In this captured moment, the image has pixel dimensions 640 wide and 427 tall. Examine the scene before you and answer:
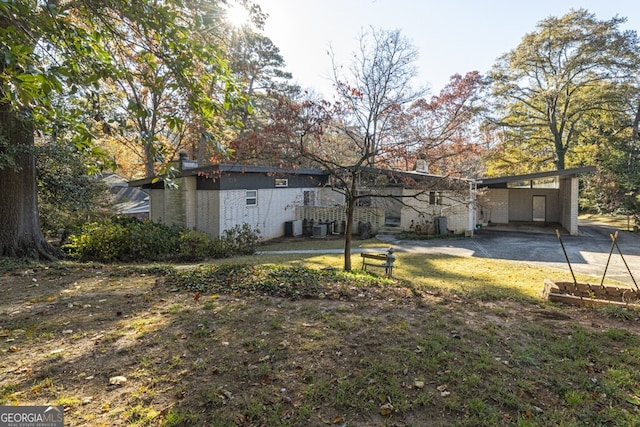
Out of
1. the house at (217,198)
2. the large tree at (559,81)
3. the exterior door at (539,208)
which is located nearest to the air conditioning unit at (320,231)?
the house at (217,198)

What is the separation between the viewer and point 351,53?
10031mm

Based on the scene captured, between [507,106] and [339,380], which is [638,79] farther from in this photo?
[339,380]

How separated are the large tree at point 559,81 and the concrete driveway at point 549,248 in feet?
31.6

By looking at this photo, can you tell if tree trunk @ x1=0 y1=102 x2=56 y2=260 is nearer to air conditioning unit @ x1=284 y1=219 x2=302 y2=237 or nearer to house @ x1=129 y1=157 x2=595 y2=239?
house @ x1=129 y1=157 x2=595 y2=239

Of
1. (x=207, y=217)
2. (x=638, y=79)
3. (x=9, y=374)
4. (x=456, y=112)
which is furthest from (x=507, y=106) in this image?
(x=9, y=374)

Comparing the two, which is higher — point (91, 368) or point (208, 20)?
point (208, 20)

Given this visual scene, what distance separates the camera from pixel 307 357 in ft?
11.0

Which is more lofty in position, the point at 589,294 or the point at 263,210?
the point at 263,210

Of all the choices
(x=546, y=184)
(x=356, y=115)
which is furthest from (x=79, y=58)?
(x=546, y=184)

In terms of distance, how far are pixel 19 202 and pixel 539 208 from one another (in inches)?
994

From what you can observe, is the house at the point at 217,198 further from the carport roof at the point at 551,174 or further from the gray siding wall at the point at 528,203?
the gray siding wall at the point at 528,203

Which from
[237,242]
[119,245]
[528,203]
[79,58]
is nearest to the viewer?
[79,58]

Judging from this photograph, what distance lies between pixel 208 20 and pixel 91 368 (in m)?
3.58

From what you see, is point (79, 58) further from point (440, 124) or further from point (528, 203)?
point (528, 203)
